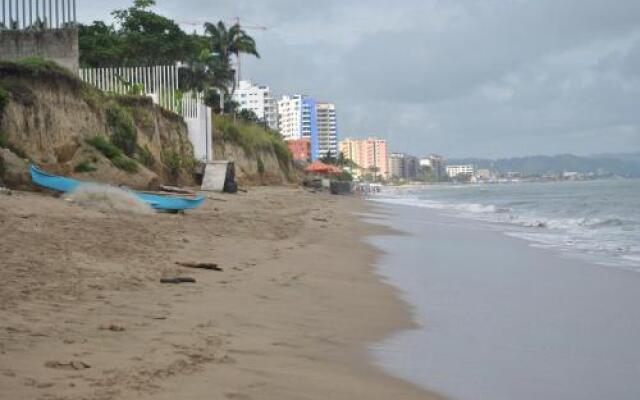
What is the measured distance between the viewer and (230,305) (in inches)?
250

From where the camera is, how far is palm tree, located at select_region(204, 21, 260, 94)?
2461 inches

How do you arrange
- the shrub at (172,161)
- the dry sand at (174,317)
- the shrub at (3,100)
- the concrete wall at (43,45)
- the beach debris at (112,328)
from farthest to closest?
1. the shrub at (172,161)
2. the concrete wall at (43,45)
3. the shrub at (3,100)
4. the beach debris at (112,328)
5. the dry sand at (174,317)

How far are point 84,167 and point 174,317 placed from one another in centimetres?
1362

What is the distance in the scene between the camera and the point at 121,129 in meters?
22.6

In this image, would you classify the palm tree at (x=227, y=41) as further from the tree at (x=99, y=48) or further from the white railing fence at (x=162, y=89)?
the white railing fence at (x=162, y=89)

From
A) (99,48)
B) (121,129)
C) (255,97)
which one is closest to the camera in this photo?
(121,129)

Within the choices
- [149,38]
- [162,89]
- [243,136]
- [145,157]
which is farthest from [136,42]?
[145,157]

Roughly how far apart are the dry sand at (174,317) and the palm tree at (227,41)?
53056 mm

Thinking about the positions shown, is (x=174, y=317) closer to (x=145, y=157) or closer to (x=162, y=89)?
(x=145, y=157)

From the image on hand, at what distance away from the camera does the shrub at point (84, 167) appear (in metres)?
18.0

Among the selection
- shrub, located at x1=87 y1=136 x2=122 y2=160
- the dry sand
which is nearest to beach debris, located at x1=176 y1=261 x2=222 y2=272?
the dry sand

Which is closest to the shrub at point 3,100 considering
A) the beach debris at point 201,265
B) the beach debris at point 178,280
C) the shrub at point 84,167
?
the shrub at point 84,167

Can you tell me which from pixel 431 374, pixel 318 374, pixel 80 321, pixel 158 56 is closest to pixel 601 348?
pixel 431 374

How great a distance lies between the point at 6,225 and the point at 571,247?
11331 millimetres
